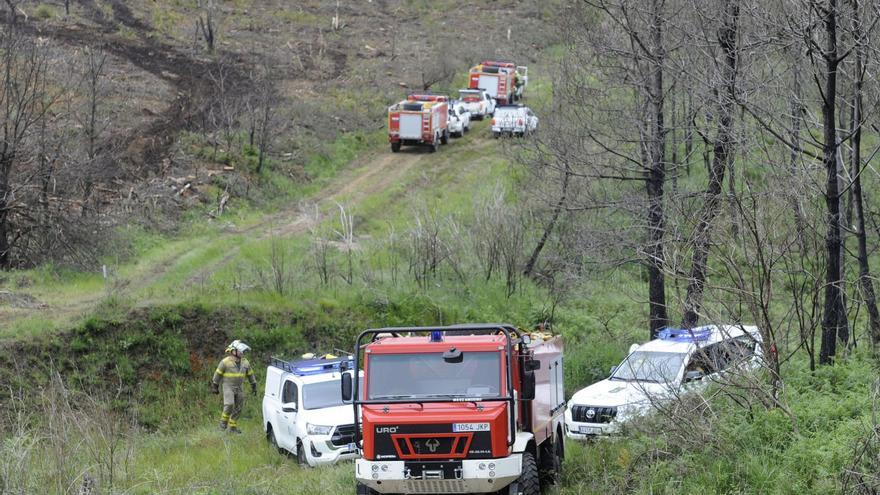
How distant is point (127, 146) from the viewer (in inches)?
1404

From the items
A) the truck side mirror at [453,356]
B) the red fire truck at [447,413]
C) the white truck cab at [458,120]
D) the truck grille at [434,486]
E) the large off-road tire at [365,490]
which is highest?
the white truck cab at [458,120]

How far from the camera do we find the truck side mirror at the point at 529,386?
12.2 meters

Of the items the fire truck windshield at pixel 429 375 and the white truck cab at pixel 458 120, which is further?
the white truck cab at pixel 458 120

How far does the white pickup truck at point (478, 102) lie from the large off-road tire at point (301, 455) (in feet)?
108

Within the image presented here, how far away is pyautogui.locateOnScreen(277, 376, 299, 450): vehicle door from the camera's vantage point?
17.5 metres

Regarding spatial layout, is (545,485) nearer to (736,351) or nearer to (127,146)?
(736,351)

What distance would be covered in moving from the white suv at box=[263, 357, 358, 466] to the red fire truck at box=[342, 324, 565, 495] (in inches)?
166

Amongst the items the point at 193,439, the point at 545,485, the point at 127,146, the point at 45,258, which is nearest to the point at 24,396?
the point at 193,439

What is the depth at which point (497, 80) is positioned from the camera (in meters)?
51.6

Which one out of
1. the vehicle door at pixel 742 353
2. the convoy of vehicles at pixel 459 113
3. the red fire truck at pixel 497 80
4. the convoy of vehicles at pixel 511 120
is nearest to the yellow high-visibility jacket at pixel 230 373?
the vehicle door at pixel 742 353

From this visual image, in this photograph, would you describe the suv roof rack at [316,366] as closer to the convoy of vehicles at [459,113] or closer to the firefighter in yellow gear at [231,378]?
the firefighter in yellow gear at [231,378]

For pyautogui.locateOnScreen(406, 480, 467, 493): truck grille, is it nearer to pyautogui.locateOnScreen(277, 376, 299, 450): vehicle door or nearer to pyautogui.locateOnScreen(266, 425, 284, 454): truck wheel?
pyautogui.locateOnScreen(277, 376, 299, 450): vehicle door

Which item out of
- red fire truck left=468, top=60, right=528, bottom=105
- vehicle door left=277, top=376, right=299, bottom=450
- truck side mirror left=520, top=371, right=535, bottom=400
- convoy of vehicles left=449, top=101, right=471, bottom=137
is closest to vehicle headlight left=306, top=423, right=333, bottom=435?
vehicle door left=277, top=376, right=299, bottom=450

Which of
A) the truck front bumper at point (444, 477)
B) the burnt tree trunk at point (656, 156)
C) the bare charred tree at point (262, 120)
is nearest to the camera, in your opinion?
the truck front bumper at point (444, 477)
